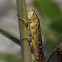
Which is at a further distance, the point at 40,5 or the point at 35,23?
the point at 35,23

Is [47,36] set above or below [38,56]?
above

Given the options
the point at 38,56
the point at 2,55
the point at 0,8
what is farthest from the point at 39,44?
the point at 0,8

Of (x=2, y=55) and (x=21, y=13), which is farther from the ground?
(x=21, y=13)

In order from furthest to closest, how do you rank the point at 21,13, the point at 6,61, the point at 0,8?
the point at 0,8 → the point at 6,61 → the point at 21,13

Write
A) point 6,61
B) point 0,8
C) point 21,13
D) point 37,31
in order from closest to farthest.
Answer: point 21,13 → point 6,61 → point 37,31 → point 0,8

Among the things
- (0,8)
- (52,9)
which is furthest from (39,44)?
(0,8)

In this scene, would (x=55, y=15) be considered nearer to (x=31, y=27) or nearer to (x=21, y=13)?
(x=21, y=13)

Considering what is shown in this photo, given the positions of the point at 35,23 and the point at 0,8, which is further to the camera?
the point at 0,8

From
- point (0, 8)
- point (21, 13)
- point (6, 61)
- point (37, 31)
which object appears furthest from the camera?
point (0, 8)

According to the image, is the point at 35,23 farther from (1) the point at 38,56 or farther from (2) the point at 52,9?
(2) the point at 52,9
